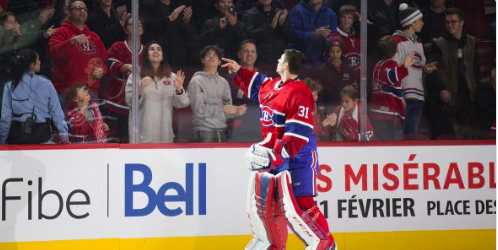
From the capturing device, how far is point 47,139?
5816 millimetres

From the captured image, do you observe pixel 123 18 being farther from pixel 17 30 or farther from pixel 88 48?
pixel 17 30

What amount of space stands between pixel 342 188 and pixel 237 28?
1.33 metres

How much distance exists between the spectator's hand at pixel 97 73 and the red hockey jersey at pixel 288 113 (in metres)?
1.15

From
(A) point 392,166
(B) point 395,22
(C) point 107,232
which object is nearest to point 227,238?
(C) point 107,232

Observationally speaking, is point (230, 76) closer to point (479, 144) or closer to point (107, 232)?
point (107, 232)

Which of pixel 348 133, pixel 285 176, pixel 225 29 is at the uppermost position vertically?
pixel 225 29

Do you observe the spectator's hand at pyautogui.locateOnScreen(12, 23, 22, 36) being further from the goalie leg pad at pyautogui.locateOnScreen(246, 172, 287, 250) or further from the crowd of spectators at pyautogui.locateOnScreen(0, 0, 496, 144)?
the goalie leg pad at pyautogui.locateOnScreen(246, 172, 287, 250)

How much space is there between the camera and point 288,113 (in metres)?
5.13

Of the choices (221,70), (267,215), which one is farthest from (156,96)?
(267,215)

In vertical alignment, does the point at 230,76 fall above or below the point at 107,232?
above

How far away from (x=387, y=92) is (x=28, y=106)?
2.49 meters

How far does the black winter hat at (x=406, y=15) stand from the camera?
6.24 m

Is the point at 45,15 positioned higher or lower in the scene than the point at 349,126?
higher

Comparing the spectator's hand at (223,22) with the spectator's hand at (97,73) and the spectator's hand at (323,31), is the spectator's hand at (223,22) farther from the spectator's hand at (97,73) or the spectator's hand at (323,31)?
the spectator's hand at (97,73)
